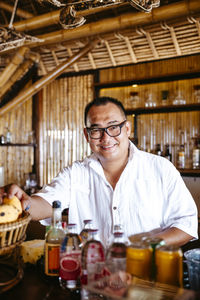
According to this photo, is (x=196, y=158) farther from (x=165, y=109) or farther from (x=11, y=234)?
(x=11, y=234)

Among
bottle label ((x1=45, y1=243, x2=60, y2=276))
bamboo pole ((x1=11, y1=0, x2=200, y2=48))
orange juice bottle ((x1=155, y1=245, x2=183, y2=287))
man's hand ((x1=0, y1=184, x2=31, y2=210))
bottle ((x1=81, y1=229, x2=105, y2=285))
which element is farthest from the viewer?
bamboo pole ((x1=11, y1=0, x2=200, y2=48))

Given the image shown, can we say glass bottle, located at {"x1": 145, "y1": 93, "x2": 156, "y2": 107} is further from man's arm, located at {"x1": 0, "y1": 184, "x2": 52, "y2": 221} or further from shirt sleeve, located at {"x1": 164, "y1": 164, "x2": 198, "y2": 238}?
man's arm, located at {"x1": 0, "y1": 184, "x2": 52, "y2": 221}

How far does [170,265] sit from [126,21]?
3176 mm

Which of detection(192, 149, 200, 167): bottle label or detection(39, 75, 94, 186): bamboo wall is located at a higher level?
detection(39, 75, 94, 186): bamboo wall

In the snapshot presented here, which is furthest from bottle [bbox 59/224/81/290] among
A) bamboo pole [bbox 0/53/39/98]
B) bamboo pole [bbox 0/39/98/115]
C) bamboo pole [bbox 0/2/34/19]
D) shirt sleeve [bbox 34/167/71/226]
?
bamboo pole [bbox 0/53/39/98]

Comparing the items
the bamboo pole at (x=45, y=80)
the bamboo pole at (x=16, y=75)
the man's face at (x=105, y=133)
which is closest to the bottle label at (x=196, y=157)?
the bamboo pole at (x=45, y=80)

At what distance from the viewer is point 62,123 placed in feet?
15.6

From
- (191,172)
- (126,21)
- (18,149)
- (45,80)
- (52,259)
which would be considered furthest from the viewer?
(18,149)

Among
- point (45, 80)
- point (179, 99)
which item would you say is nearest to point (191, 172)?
point (179, 99)

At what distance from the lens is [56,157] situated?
188 inches

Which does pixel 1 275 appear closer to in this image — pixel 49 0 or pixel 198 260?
pixel 198 260

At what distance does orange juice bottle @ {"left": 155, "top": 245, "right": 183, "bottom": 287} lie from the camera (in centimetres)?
95

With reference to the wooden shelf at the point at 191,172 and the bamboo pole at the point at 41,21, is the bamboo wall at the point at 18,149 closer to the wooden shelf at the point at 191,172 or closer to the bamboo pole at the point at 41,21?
the bamboo pole at the point at 41,21

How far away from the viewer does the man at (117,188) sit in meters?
1.81
